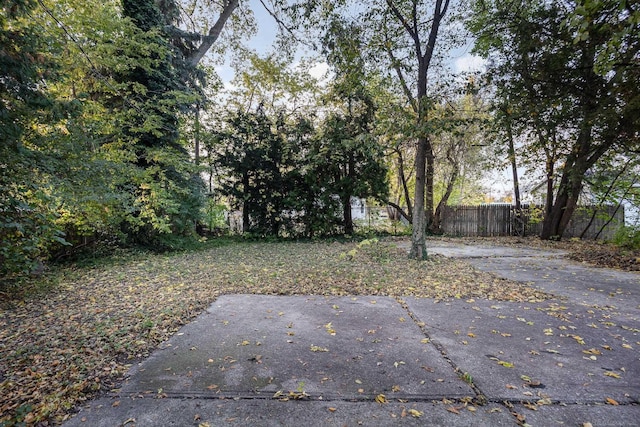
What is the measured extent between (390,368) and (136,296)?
3379mm

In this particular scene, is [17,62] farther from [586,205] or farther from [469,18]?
[586,205]

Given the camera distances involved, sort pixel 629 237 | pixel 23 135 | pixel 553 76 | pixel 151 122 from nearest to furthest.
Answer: pixel 23 135
pixel 151 122
pixel 553 76
pixel 629 237

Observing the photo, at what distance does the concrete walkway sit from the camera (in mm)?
1738

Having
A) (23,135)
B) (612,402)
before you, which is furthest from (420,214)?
(23,135)

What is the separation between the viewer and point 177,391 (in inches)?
77.0

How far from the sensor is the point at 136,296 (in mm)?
4012

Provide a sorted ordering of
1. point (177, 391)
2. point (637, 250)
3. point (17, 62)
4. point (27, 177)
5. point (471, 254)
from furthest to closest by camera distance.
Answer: point (471, 254)
point (637, 250)
point (27, 177)
point (17, 62)
point (177, 391)

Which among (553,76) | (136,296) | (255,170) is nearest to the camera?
(136,296)

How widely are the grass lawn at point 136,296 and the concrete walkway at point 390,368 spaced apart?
0.28 m

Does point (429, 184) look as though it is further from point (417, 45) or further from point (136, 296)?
point (136, 296)

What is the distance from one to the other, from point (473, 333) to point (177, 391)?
246 centimetres

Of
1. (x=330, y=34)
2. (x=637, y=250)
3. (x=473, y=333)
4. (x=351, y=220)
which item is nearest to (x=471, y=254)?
(x=637, y=250)

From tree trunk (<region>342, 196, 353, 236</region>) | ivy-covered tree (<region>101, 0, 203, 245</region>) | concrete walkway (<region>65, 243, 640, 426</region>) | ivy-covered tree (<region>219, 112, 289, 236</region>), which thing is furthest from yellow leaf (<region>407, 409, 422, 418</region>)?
tree trunk (<region>342, 196, 353, 236</region>)

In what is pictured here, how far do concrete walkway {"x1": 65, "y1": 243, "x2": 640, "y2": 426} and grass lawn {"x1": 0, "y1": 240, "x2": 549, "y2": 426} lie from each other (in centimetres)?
28
